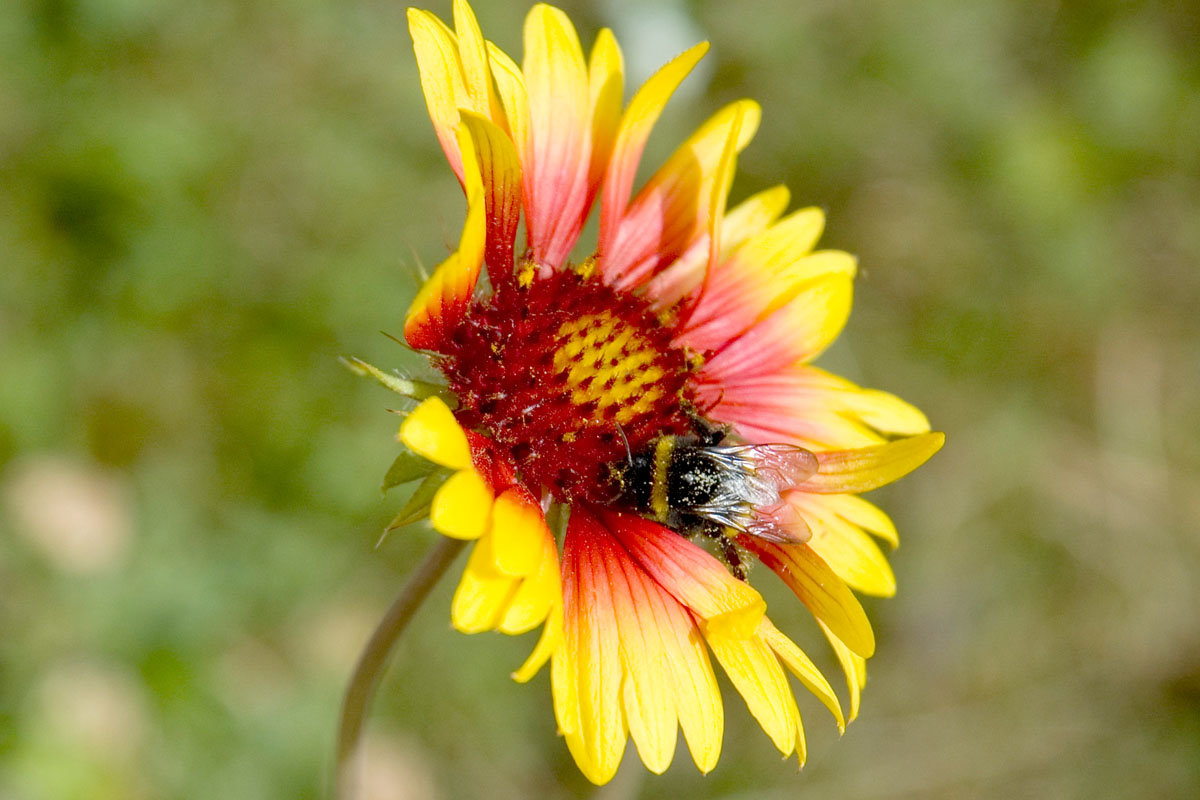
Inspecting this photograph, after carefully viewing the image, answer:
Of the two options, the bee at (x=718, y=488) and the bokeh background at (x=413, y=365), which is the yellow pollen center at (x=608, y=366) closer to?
the bee at (x=718, y=488)

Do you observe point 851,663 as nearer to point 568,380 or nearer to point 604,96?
point 568,380

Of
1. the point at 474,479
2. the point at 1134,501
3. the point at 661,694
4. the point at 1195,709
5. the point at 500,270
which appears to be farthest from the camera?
the point at 1134,501

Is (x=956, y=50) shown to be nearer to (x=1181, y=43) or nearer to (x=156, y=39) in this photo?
(x=1181, y=43)

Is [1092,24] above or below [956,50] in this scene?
above

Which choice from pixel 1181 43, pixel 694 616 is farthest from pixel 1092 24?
pixel 694 616

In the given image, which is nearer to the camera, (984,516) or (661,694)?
(661,694)

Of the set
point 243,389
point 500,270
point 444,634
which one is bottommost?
point 444,634

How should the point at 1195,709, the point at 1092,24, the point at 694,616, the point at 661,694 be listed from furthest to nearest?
1. the point at 1092,24
2. the point at 1195,709
3. the point at 694,616
4. the point at 661,694
